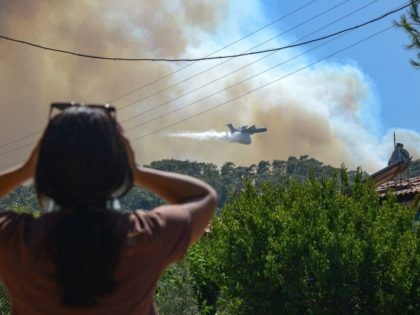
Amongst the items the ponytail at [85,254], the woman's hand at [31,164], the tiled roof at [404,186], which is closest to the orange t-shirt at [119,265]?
the ponytail at [85,254]

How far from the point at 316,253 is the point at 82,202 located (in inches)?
350

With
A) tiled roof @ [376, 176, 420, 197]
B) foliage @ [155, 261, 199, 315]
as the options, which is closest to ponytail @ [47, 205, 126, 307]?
foliage @ [155, 261, 199, 315]

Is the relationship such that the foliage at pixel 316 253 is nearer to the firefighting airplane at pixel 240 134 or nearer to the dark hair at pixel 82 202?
the dark hair at pixel 82 202

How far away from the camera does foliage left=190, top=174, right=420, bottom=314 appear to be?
1080 centimetres

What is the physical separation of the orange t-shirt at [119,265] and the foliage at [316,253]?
28.5 ft

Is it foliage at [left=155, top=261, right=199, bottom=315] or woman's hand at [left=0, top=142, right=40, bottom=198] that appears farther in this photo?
foliage at [left=155, top=261, right=199, bottom=315]

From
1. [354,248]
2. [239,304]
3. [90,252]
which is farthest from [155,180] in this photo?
[239,304]

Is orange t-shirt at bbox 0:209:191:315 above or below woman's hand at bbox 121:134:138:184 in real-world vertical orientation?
below

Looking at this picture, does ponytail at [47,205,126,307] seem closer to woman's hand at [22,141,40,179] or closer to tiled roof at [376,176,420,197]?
woman's hand at [22,141,40,179]

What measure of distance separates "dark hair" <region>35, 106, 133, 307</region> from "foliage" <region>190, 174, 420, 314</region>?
8.83 meters

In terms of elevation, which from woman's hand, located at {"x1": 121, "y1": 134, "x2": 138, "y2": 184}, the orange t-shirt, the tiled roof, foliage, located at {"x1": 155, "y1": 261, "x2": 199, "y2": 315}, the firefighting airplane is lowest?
the orange t-shirt

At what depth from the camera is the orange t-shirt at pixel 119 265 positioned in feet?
7.16

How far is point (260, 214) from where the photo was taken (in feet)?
39.0

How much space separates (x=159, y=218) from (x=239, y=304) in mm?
9571
